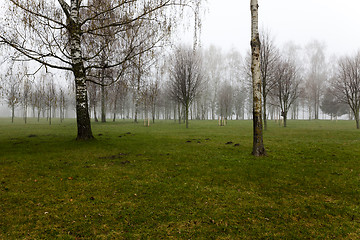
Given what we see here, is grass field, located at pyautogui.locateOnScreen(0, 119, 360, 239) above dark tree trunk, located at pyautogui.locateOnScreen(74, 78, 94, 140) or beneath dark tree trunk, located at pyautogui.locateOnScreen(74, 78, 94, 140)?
beneath

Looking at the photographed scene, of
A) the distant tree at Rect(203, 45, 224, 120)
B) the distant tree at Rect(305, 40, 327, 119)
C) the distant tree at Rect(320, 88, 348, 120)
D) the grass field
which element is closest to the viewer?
the grass field

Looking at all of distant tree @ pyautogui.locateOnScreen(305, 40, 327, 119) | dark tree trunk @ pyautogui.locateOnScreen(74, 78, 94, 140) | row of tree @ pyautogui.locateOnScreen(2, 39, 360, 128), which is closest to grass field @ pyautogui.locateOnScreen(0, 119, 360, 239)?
dark tree trunk @ pyautogui.locateOnScreen(74, 78, 94, 140)

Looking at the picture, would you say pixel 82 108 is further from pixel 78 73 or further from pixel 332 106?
pixel 332 106

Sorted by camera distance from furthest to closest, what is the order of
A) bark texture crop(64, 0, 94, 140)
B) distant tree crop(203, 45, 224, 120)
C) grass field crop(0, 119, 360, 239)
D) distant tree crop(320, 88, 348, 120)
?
distant tree crop(203, 45, 224, 120) → distant tree crop(320, 88, 348, 120) → bark texture crop(64, 0, 94, 140) → grass field crop(0, 119, 360, 239)

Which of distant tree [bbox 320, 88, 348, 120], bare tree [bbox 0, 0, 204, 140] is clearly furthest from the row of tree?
bare tree [bbox 0, 0, 204, 140]

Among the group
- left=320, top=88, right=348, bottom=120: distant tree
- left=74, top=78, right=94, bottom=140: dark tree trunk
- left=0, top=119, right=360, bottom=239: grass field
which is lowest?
left=0, top=119, right=360, bottom=239: grass field

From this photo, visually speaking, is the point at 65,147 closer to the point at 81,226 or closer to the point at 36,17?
the point at 36,17

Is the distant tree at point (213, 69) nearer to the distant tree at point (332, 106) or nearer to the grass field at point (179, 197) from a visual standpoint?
the distant tree at point (332, 106)

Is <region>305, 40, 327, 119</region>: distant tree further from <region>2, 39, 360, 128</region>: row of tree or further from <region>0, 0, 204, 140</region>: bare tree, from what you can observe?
<region>0, 0, 204, 140</region>: bare tree

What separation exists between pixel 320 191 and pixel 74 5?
14.8m

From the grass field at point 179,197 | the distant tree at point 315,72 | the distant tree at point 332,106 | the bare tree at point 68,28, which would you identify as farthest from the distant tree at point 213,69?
the grass field at point 179,197

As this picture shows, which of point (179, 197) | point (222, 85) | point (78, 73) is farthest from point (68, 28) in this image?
point (222, 85)

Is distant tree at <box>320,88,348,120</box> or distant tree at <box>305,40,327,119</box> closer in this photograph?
distant tree at <box>320,88,348,120</box>

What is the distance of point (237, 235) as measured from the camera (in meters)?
3.35
